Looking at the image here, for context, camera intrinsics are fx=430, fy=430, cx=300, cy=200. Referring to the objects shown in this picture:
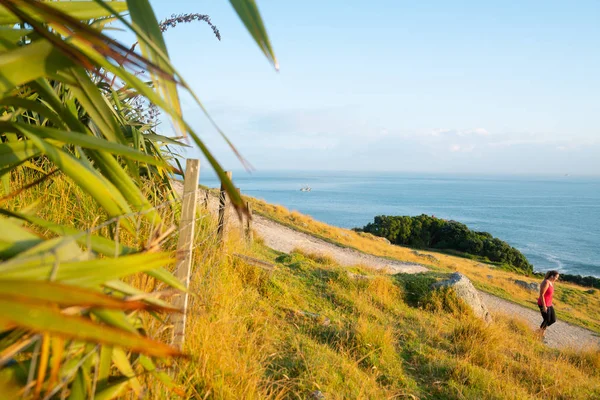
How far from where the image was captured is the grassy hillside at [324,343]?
2545mm

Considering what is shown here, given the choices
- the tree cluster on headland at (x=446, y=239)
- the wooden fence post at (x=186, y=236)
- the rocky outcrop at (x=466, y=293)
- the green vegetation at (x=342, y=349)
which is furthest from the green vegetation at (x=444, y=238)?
the wooden fence post at (x=186, y=236)

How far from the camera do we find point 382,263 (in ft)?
51.2

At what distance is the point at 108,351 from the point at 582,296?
21.3 m

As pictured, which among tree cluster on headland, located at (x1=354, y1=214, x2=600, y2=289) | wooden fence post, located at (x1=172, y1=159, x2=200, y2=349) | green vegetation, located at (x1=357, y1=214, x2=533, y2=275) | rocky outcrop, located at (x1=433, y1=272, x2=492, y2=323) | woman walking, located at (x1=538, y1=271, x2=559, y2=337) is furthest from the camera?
green vegetation, located at (x1=357, y1=214, x2=533, y2=275)

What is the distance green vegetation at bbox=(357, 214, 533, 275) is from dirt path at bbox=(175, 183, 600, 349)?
57.4 feet

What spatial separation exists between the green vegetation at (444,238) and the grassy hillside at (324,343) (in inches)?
1076

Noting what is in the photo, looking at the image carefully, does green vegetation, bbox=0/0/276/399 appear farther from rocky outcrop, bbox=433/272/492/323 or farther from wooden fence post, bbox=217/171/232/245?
rocky outcrop, bbox=433/272/492/323

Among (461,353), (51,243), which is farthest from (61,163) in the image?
(461,353)

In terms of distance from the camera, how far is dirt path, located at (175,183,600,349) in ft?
33.5

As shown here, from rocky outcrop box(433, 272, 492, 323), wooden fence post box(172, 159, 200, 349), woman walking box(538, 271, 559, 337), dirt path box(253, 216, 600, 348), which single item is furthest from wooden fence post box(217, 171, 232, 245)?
woman walking box(538, 271, 559, 337)

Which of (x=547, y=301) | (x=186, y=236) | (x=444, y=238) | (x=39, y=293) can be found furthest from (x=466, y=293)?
(x=444, y=238)

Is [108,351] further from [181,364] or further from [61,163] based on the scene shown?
[181,364]

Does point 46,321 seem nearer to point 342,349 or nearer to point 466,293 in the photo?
point 342,349

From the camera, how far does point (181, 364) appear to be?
2283mm
